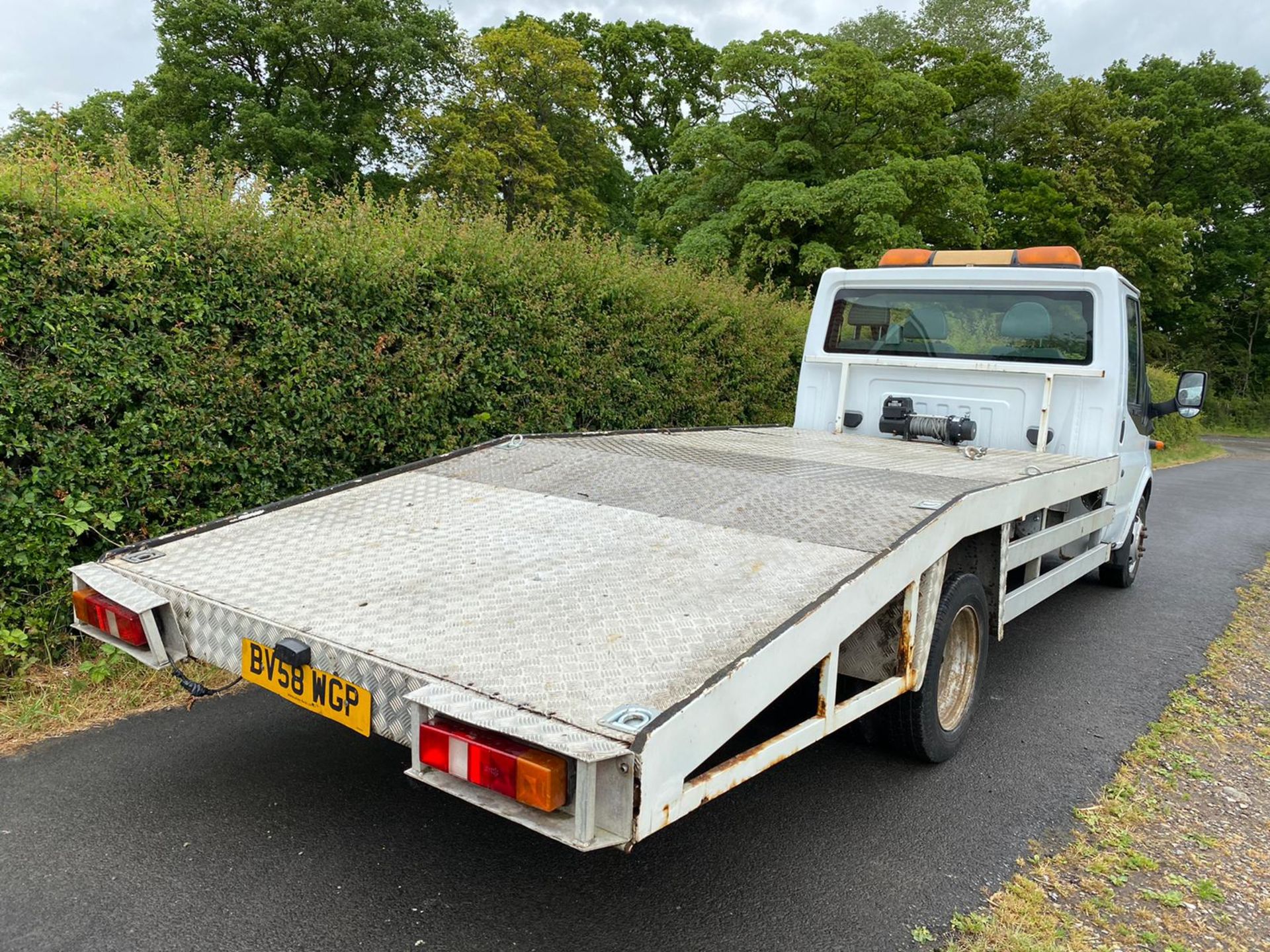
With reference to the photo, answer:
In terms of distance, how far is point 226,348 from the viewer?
4.44 metres

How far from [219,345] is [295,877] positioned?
286 cm

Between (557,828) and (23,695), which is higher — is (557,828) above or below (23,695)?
above

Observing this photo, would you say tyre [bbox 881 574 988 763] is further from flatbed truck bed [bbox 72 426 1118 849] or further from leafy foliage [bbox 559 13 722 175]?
leafy foliage [bbox 559 13 722 175]

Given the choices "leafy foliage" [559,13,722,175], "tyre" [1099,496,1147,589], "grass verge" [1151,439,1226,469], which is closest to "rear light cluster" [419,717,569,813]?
"tyre" [1099,496,1147,589]

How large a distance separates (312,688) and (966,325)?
15.9 feet

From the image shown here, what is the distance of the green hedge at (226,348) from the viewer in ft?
12.4

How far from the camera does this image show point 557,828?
1729mm

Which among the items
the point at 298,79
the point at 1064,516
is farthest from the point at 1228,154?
the point at 1064,516

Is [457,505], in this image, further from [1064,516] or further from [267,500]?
[1064,516]

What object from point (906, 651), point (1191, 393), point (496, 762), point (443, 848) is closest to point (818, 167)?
point (1191, 393)

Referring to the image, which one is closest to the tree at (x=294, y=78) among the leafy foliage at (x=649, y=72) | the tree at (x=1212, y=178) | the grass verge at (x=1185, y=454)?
the leafy foliage at (x=649, y=72)

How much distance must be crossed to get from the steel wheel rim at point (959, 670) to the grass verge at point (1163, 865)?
0.59 meters

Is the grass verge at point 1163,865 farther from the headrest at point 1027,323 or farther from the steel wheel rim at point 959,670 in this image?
the headrest at point 1027,323

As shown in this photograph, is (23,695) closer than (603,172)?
Yes
